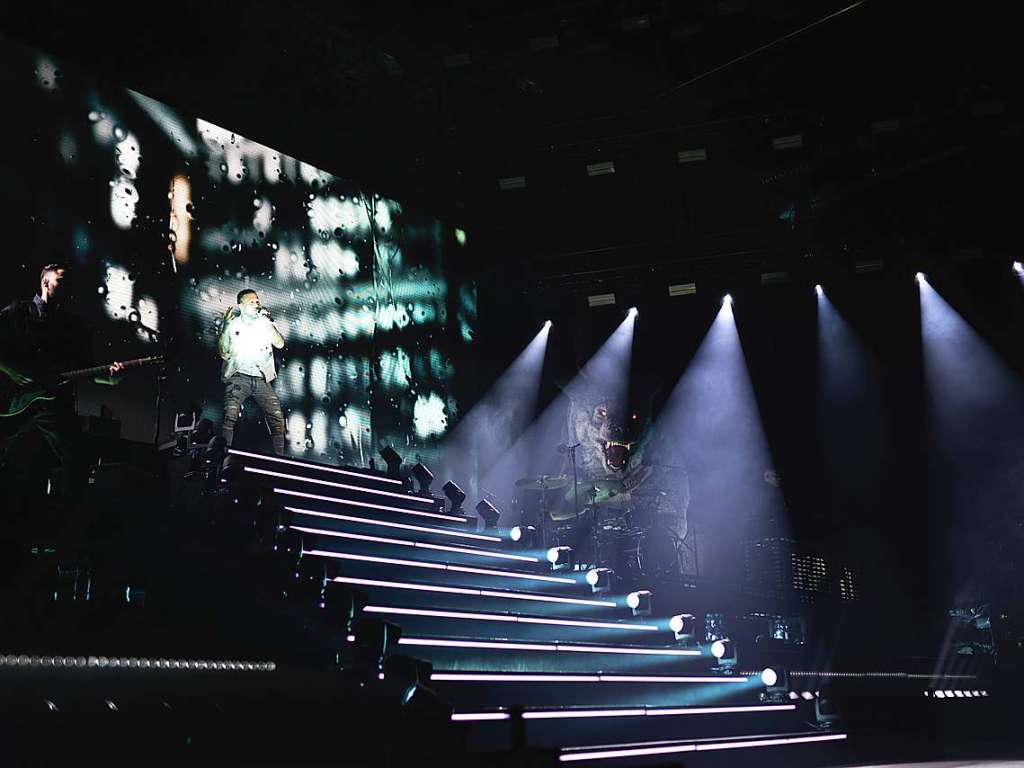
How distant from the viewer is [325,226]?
36.1 ft

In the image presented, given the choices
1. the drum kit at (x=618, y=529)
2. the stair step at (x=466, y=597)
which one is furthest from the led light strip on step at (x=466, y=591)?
the drum kit at (x=618, y=529)

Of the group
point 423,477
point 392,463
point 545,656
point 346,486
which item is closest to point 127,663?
point 545,656

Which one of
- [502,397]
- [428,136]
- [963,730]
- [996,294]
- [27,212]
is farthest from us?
[502,397]

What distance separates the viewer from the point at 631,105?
31.7 ft

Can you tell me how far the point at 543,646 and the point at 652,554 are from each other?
4.52 meters

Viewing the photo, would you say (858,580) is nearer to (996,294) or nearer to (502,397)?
(996,294)

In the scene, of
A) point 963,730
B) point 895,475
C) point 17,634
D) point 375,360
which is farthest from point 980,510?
point 17,634

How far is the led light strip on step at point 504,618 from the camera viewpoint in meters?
5.48

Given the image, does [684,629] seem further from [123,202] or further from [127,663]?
[123,202]

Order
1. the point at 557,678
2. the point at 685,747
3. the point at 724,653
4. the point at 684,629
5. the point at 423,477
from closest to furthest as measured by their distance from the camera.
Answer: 1. the point at 685,747
2. the point at 557,678
3. the point at 724,653
4. the point at 684,629
5. the point at 423,477

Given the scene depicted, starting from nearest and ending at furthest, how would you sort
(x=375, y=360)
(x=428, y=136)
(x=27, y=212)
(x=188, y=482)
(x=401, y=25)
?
(x=188, y=482) → (x=27, y=212) → (x=401, y=25) → (x=428, y=136) → (x=375, y=360)

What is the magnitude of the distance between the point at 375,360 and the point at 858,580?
6957mm

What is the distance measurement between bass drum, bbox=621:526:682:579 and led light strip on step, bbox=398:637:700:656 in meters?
2.74

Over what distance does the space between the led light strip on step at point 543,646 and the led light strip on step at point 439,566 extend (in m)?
0.90
